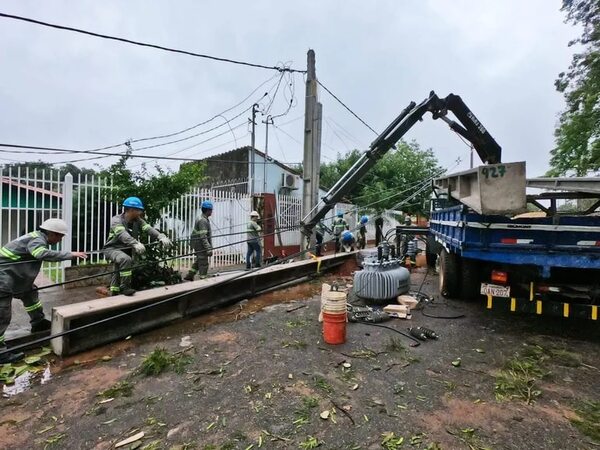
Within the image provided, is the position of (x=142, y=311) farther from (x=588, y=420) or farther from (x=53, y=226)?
(x=588, y=420)

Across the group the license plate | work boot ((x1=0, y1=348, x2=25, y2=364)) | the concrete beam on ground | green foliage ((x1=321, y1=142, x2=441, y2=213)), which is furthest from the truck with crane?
green foliage ((x1=321, y1=142, x2=441, y2=213))

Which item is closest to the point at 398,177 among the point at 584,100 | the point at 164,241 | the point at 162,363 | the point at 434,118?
the point at 584,100

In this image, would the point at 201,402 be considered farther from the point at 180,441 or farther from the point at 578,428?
the point at 578,428

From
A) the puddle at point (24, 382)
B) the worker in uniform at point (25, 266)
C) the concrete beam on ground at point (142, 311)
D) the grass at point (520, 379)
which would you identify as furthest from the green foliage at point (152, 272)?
the grass at point (520, 379)

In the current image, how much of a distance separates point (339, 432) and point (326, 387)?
0.61 m

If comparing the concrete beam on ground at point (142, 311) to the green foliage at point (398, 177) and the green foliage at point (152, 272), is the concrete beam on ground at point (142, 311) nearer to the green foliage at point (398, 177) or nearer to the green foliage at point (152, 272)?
the green foliage at point (152, 272)

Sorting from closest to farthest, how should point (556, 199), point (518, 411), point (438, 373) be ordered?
point (518, 411) < point (438, 373) < point (556, 199)

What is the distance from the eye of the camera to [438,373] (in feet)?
11.0

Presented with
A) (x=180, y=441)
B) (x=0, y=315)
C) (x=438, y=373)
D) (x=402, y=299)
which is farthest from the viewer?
(x=402, y=299)

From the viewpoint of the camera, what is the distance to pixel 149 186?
664cm

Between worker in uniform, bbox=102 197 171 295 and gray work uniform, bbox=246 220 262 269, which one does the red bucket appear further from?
gray work uniform, bbox=246 220 262 269

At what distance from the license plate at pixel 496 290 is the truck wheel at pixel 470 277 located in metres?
0.85

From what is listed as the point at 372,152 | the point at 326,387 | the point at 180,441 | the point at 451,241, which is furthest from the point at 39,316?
the point at 372,152

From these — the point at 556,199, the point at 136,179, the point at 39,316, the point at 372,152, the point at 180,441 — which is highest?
the point at 372,152
